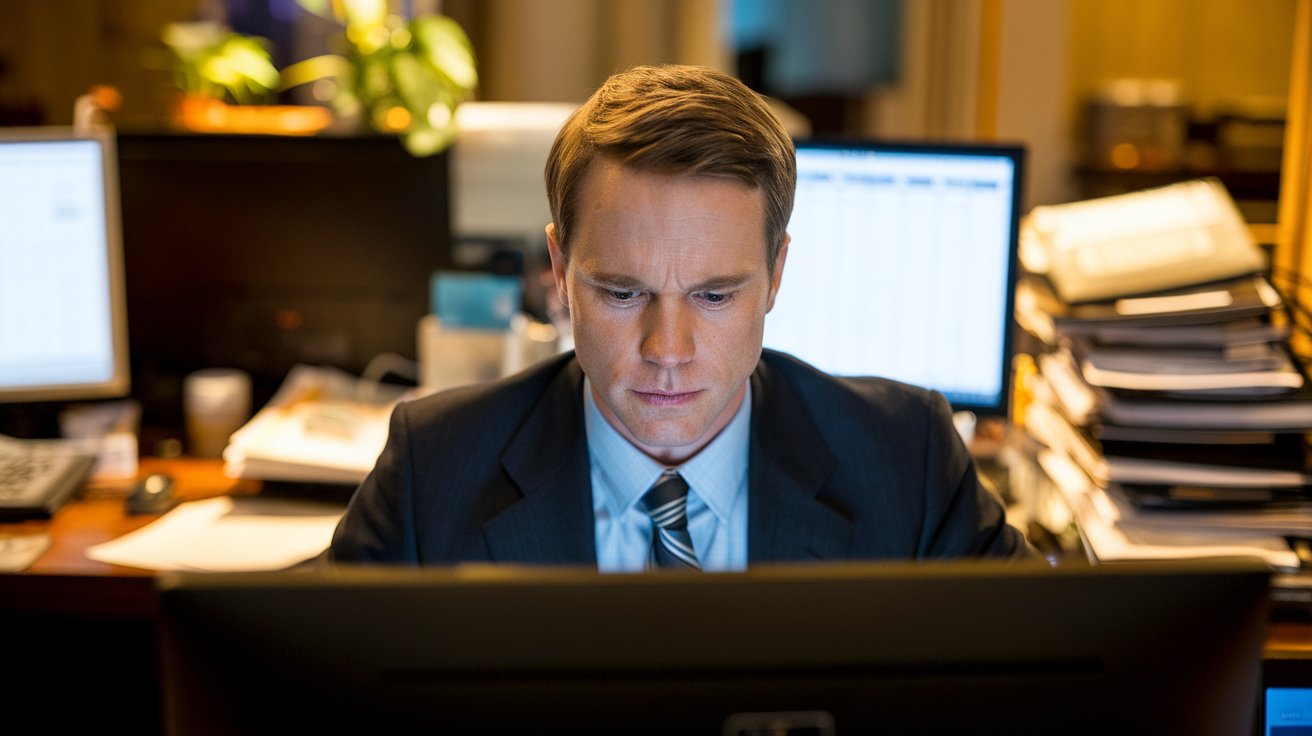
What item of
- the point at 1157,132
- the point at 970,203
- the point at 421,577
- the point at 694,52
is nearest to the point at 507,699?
the point at 421,577

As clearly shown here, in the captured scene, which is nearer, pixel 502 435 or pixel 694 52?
pixel 502 435

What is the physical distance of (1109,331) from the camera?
5.17 feet

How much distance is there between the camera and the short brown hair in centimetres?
103

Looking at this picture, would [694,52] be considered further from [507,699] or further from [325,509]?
[507,699]

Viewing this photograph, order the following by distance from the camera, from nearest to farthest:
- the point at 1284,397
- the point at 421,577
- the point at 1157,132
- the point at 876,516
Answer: the point at 421,577
the point at 876,516
the point at 1284,397
the point at 1157,132

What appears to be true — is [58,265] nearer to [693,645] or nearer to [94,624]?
[94,624]

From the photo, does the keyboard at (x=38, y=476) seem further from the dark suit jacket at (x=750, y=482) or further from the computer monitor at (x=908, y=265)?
the computer monitor at (x=908, y=265)

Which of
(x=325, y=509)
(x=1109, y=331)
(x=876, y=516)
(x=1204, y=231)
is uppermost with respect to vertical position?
(x=1204, y=231)

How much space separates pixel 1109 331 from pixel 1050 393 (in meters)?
0.23

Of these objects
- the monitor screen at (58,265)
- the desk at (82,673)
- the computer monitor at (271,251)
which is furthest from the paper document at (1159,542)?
the desk at (82,673)

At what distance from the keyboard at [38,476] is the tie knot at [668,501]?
3.30ft

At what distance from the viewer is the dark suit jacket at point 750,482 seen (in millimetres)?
1196

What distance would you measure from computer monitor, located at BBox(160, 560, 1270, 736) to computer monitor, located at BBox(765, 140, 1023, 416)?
46.7 inches

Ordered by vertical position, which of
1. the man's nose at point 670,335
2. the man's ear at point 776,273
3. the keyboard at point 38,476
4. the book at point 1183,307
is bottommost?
the keyboard at point 38,476
